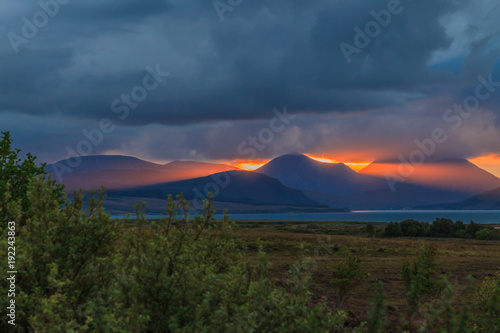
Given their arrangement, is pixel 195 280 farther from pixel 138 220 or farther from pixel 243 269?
pixel 138 220

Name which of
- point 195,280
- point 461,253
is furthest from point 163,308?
point 461,253

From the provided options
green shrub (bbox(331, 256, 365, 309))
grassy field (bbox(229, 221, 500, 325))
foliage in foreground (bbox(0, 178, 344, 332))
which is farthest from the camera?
grassy field (bbox(229, 221, 500, 325))

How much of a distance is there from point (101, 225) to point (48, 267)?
3.96ft

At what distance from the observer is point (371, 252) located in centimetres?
7856

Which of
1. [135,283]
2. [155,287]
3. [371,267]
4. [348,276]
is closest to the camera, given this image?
[135,283]

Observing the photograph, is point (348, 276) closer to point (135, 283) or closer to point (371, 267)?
point (135, 283)

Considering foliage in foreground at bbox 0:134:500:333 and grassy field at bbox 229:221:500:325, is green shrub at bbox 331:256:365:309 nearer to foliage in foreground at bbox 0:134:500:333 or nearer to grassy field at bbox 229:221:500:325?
grassy field at bbox 229:221:500:325

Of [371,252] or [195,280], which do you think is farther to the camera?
[371,252]

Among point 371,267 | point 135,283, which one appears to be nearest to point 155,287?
point 135,283

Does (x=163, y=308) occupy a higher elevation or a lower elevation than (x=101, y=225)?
lower

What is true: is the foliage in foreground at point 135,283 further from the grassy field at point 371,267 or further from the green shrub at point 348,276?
the green shrub at point 348,276

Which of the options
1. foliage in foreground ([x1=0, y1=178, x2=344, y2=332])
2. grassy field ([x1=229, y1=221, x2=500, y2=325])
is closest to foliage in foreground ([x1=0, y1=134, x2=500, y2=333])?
foliage in foreground ([x1=0, y1=178, x2=344, y2=332])

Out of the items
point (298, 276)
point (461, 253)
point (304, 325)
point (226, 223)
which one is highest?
point (226, 223)

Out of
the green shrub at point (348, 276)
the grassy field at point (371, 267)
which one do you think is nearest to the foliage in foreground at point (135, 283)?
the grassy field at point (371, 267)
